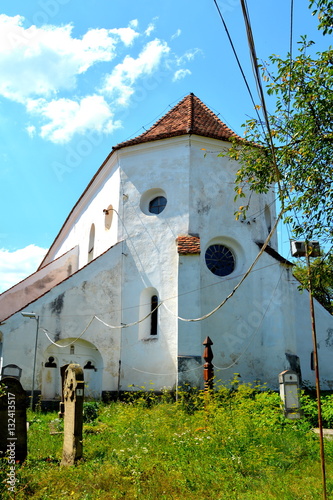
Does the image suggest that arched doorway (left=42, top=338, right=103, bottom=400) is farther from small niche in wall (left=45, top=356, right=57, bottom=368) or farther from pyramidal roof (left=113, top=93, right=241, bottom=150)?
pyramidal roof (left=113, top=93, right=241, bottom=150)

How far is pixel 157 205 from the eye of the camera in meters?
16.8

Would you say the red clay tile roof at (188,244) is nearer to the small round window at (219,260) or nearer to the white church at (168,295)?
the white church at (168,295)

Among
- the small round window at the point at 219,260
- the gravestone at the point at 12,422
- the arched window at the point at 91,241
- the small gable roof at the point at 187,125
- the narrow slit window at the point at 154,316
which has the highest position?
the small gable roof at the point at 187,125

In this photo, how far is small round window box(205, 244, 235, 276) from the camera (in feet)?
52.7

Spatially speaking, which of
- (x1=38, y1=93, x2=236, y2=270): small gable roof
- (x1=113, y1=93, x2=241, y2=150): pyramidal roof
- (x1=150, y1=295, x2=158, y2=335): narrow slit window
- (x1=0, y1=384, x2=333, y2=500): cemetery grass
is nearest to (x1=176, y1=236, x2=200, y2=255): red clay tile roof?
(x1=150, y1=295, x2=158, y2=335): narrow slit window

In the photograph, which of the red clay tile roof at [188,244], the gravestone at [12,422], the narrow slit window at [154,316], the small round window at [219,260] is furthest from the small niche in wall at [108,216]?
the gravestone at [12,422]

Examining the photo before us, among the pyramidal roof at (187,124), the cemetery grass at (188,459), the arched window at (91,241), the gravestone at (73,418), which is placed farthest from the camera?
the arched window at (91,241)

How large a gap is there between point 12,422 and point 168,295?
27.3ft

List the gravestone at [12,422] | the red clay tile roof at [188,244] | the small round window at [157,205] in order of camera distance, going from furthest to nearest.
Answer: the small round window at [157,205] < the red clay tile roof at [188,244] < the gravestone at [12,422]

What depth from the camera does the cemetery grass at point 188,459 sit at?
592 cm

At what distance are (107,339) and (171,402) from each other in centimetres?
322

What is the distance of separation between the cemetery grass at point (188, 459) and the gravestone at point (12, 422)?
11.2 inches

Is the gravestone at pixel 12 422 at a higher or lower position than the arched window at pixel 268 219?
lower

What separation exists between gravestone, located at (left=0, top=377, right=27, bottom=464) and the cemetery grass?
0.94 ft
